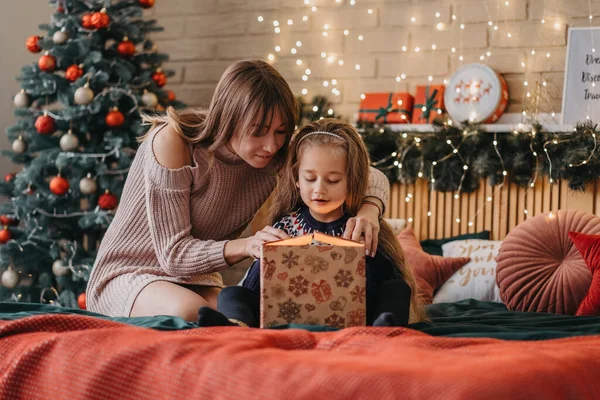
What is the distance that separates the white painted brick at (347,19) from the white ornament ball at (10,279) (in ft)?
5.82

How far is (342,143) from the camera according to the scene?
1.94 meters

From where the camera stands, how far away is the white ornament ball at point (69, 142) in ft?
10.8

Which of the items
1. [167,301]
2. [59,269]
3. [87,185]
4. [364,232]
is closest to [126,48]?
[87,185]

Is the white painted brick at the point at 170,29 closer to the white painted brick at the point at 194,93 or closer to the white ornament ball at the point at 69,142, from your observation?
the white painted brick at the point at 194,93

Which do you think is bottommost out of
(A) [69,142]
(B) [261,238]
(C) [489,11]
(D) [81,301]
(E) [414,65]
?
(D) [81,301]

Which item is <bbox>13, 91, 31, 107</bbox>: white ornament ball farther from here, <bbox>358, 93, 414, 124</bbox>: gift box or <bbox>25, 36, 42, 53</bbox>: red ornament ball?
<bbox>358, 93, 414, 124</bbox>: gift box

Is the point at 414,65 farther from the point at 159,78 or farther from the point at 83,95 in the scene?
the point at 83,95

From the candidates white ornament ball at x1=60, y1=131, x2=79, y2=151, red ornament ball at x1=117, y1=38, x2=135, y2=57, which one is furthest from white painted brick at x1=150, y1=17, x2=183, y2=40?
white ornament ball at x1=60, y1=131, x2=79, y2=151

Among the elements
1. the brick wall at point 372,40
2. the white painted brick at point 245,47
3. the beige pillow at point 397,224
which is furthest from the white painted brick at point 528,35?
the white painted brick at point 245,47

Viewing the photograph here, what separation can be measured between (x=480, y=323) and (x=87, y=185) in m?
1.97

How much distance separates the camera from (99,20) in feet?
11.0

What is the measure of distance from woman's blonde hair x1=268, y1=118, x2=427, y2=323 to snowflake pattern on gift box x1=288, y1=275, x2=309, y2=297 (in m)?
0.43

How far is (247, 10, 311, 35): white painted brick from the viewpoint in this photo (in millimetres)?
3750

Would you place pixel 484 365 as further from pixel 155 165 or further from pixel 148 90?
pixel 148 90
